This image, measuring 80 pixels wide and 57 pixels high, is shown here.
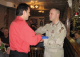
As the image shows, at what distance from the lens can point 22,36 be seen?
1840 millimetres

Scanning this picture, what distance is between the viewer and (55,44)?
238 centimetres

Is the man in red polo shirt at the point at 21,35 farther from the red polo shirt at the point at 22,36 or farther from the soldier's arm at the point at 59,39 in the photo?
the soldier's arm at the point at 59,39

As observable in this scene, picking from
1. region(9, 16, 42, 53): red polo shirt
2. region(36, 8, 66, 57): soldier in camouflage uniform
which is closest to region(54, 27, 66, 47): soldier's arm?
region(36, 8, 66, 57): soldier in camouflage uniform

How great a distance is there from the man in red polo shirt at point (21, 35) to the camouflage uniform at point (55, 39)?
479mm

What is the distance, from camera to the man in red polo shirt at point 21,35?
1.83 m

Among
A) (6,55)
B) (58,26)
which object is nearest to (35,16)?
(6,55)

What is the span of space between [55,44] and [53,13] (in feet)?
1.59

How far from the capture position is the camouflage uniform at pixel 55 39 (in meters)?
2.36

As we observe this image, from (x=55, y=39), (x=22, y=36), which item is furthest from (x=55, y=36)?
(x=22, y=36)

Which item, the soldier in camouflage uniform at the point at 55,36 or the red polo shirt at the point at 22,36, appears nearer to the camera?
the red polo shirt at the point at 22,36

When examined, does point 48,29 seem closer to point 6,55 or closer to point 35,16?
point 6,55

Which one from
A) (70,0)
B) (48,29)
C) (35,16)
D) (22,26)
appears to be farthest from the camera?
(35,16)

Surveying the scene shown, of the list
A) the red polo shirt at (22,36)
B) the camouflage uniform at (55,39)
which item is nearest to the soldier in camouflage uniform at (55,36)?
the camouflage uniform at (55,39)

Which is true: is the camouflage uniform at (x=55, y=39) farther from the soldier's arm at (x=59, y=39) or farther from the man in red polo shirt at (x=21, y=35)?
the man in red polo shirt at (x=21, y=35)
